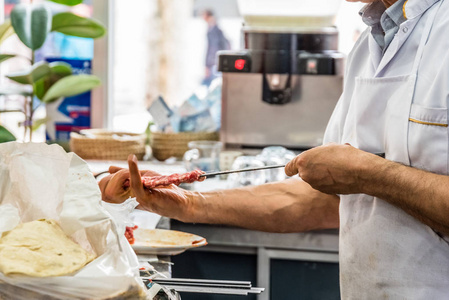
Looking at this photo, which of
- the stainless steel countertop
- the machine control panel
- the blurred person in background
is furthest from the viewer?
the blurred person in background

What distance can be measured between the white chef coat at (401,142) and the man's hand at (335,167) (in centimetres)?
8

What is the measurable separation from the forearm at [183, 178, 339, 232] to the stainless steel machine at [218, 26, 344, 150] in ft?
4.12

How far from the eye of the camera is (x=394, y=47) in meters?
1.39

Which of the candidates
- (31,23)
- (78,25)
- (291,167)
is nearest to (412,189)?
(291,167)

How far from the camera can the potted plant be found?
9.70 ft

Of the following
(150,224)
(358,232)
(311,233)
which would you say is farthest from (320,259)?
(358,232)

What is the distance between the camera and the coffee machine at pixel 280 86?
9.55 ft

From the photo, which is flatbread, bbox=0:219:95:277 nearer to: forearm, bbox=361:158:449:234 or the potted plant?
forearm, bbox=361:158:449:234

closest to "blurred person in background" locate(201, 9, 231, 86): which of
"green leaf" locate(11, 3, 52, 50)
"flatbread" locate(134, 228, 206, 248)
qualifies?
"green leaf" locate(11, 3, 52, 50)

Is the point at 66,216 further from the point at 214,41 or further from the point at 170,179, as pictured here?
the point at 214,41

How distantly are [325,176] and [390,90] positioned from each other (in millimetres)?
237

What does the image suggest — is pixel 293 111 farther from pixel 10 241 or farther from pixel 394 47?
pixel 10 241

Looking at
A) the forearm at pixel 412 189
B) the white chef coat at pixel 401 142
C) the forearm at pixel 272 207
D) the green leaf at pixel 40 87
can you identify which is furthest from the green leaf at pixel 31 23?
the forearm at pixel 412 189

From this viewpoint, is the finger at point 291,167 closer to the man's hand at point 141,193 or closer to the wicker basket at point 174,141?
the man's hand at point 141,193
